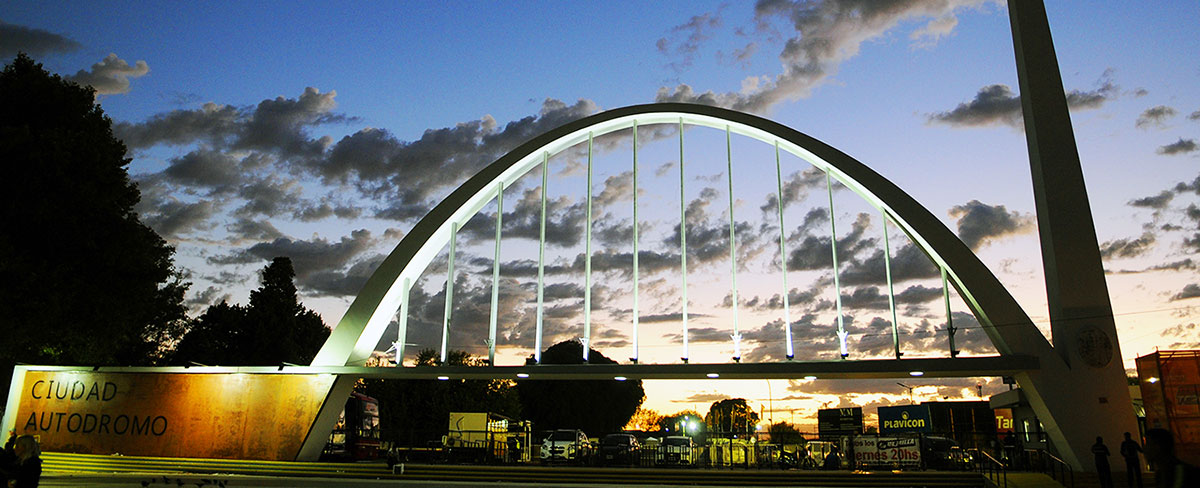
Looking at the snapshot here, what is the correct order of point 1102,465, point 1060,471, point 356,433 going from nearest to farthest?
point 1102,465
point 1060,471
point 356,433

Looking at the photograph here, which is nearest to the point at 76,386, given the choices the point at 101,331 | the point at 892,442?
the point at 101,331

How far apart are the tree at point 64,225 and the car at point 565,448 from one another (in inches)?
546

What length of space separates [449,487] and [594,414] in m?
55.9

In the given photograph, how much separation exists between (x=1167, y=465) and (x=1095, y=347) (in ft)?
52.3

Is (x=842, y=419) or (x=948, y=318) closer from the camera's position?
(x=948, y=318)

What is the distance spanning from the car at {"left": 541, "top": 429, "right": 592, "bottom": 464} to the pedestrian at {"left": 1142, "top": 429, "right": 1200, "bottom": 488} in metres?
19.1

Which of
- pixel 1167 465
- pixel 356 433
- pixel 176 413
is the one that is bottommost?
pixel 1167 465

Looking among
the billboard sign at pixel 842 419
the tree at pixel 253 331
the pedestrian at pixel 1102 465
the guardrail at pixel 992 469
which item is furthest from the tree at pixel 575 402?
the pedestrian at pixel 1102 465

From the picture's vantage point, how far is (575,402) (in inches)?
2785

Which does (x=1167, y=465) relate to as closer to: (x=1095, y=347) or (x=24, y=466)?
(x=24, y=466)

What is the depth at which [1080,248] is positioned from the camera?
1959 centimetres

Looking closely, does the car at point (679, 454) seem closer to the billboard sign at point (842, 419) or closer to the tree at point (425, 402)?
the billboard sign at point (842, 419)

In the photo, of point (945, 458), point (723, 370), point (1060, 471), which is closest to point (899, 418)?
point (945, 458)

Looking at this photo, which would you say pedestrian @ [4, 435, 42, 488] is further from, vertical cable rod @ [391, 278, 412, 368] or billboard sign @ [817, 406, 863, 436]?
billboard sign @ [817, 406, 863, 436]
